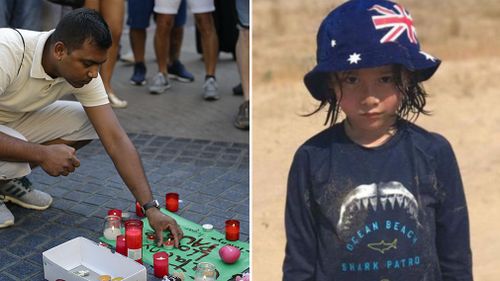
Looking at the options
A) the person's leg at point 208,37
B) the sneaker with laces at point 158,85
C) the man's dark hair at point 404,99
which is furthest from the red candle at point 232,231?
the sneaker with laces at point 158,85

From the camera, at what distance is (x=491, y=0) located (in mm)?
1774

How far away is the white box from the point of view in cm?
266

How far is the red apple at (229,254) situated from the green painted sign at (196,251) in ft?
0.07

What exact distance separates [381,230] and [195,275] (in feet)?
3.54

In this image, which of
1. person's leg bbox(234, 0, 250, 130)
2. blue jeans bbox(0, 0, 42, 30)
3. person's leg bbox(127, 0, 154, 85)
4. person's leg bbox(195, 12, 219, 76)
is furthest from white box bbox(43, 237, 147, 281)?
person's leg bbox(127, 0, 154, 85)

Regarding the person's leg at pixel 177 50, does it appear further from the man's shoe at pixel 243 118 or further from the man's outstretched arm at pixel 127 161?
the man's outstretched arm at pixel 127 161

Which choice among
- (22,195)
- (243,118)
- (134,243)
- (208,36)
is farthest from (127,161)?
(208,36)

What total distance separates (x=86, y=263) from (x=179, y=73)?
11.4ft

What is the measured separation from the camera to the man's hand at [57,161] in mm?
2980

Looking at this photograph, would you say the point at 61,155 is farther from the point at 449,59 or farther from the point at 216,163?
the point at 449,59

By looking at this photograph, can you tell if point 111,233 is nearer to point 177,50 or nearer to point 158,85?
point 158,85

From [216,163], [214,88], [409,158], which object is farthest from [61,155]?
[214,88]

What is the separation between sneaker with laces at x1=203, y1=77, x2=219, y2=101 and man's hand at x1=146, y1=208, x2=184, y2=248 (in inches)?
99.1

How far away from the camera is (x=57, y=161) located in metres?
2.98
